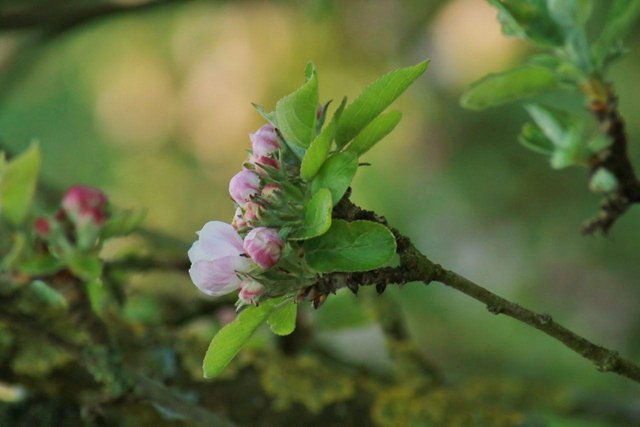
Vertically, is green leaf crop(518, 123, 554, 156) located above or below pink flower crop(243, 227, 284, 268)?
above

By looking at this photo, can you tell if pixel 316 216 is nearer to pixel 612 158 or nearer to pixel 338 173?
pixel 338 173

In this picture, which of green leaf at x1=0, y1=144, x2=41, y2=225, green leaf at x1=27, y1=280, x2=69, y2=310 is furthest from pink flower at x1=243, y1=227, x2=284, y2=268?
green leaf at x1=27, y1=280, x2=69, y2=310

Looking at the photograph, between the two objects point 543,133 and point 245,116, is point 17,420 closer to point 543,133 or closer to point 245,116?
point 543,133

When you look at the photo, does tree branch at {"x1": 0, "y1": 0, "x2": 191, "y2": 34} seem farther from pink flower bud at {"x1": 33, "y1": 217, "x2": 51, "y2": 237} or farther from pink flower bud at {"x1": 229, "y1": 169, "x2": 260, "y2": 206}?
pink flower bud at {"x1": 229, "y1": 169, "x2": 260, "y2": 206}

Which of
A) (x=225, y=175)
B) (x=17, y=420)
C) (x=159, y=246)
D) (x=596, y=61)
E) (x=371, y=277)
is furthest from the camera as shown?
(x=225, y=175)

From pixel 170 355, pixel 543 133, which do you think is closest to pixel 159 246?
pixel 170 355

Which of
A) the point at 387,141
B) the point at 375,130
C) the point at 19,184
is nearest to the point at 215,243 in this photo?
the point at 375,130
